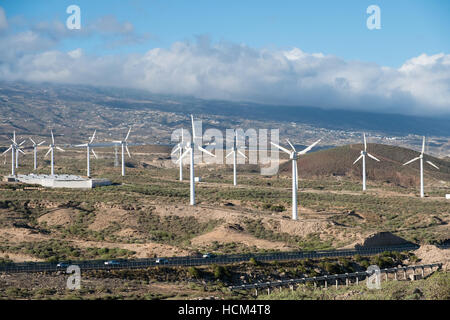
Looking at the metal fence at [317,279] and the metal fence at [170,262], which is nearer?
the metal fence at [317,279]

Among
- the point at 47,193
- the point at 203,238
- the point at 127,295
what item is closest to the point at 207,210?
the point at 203,238

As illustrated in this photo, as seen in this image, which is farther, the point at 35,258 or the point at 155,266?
the point at 35,258

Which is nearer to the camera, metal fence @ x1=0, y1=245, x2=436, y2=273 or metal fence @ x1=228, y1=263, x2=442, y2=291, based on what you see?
metal fence @ x1=228, y1=263, x2=442, y2=291

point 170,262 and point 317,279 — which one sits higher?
point 170,262

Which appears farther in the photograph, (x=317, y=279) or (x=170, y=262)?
(x=170, y=262)
